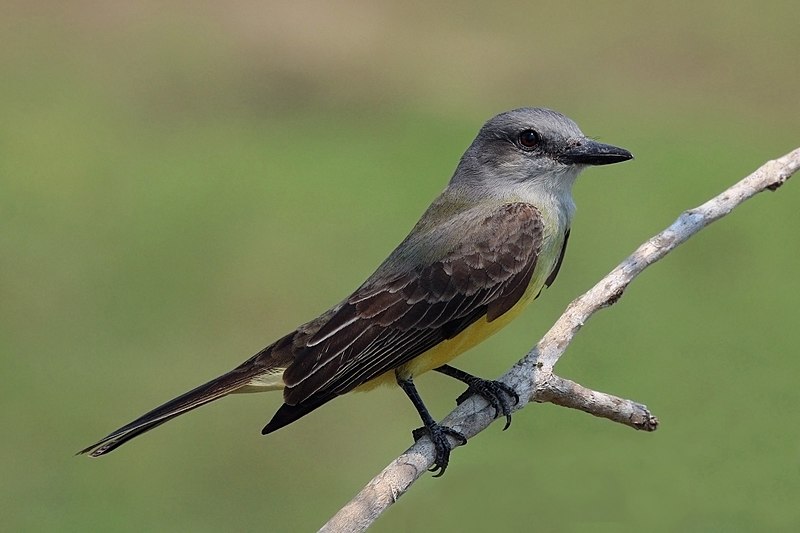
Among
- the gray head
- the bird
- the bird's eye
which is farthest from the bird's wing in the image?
the bird's eye

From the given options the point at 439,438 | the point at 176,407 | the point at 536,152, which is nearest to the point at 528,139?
the point at 536,152

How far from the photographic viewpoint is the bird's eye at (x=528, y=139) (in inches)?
291

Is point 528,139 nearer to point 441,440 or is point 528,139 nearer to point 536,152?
point 536,152

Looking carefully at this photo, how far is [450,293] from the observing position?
7105 mm

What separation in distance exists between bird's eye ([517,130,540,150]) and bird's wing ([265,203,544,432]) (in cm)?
34

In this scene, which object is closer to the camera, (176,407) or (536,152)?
(176,407)

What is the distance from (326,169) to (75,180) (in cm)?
301

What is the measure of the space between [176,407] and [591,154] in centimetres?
235

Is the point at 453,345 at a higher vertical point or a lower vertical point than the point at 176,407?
lower

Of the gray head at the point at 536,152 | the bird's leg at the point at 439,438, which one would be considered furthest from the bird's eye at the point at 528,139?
the bird's leg at the point at 439,438

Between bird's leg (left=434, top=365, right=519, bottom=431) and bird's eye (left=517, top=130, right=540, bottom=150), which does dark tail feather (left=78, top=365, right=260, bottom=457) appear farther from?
bird's eye (left=517, top=130, right=540, bottom=150)

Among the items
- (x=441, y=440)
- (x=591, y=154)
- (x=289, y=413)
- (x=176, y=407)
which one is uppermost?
(x=591, y=154)

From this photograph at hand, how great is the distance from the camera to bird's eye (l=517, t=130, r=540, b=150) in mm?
7393

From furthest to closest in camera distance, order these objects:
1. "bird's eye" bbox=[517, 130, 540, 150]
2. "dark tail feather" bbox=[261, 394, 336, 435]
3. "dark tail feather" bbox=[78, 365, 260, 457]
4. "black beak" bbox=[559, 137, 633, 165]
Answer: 1. "bird's eye" bbox=[517, 130, 540, 150]
2. "black beak" bbox=[559, 137, 633, 165]
3. "dark tail feather" bbox=[261, 394, 336, 435]
4. "dark tail feather" bbox=[78, 365, 260, 457]
